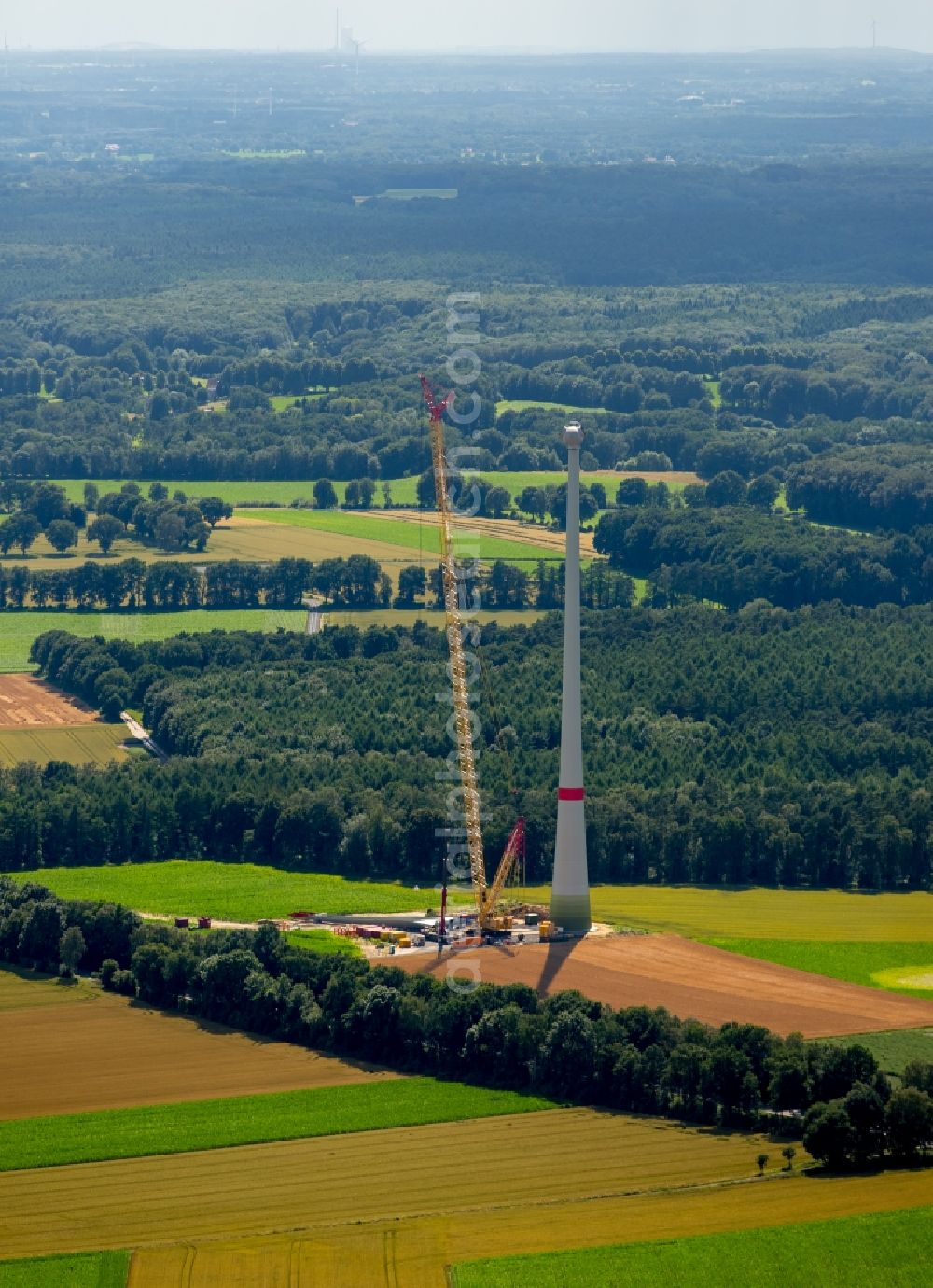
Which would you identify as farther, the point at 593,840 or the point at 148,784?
the point at 148,784

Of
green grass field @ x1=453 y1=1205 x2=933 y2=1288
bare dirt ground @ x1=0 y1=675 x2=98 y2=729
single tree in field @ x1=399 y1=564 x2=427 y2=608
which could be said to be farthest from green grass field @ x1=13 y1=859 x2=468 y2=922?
→ single tree in field @ x1=399 y1=564 x2=427 y2=608

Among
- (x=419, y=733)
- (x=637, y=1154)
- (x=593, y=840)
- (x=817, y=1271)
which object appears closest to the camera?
(x=817, y=1271)

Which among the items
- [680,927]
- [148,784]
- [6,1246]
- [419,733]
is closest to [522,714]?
[419,733]

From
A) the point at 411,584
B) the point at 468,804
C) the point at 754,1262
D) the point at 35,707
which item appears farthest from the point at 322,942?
the point at 411,584

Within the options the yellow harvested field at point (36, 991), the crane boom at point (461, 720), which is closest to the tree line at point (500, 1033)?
the yellow harvested field at point (36, 991)

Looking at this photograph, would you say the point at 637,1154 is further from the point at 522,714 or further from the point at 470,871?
the point at 522,714

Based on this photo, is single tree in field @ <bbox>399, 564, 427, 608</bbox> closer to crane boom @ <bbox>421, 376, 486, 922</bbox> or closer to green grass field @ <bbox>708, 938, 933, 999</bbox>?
crane boom @ <bbox>421, 376, 486, 922</bbox>

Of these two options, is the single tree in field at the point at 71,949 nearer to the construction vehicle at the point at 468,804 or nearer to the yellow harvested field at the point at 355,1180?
the construction vehicle at the point at 468,804
